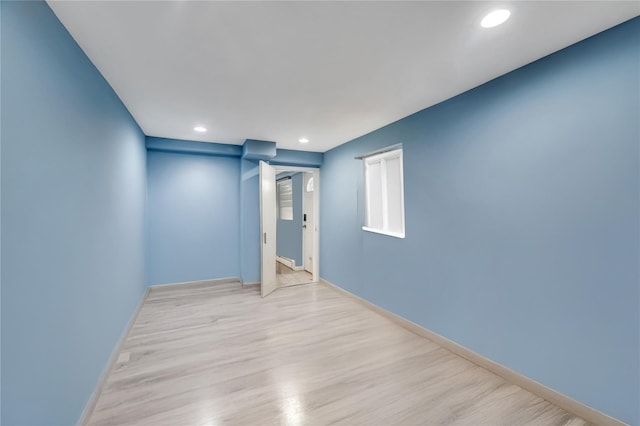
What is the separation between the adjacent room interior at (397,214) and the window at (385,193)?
12 cm

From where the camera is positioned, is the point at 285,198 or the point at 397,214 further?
the point at 285,198

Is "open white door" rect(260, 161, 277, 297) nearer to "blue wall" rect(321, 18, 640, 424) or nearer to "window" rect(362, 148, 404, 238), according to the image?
"window" rect(362, 148, 404, 238)

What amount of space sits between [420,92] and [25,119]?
2.62 m

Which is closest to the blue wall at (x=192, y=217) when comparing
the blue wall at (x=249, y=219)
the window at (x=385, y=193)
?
the blue wall at (x=249, y=219)

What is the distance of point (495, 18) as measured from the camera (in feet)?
4.84

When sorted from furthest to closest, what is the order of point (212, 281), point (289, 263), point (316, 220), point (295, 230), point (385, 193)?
point (289, 263) < point (295, 230) < point (316, 220) < point (212, 281) < point (385, 193)

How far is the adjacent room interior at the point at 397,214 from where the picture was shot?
1.34 m

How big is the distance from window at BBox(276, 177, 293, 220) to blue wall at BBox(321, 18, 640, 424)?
3.85 m

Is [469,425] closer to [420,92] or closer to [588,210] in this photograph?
[588,210]

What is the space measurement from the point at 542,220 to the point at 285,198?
18.0ft

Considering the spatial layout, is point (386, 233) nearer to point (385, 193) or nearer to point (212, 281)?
point (385, 193)

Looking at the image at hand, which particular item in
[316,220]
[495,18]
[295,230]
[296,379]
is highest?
[495,18]

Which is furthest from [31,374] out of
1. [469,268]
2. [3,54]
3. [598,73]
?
[598,73]

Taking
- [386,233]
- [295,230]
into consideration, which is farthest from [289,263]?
[386,233]
